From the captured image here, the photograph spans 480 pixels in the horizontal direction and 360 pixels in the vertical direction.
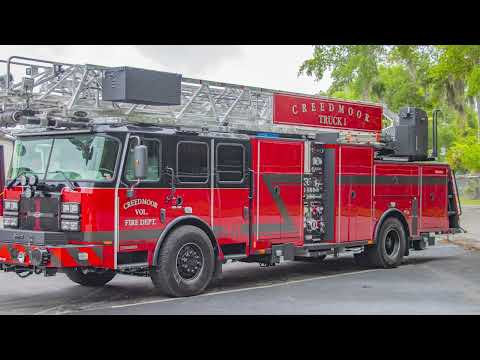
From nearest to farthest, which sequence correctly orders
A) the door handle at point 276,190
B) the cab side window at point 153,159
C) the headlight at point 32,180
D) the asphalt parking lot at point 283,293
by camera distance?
the asphalt parking lot at point 283,293
the headlight at point 32,180
the cab side window at point 153,159
the door handle at point 276,190

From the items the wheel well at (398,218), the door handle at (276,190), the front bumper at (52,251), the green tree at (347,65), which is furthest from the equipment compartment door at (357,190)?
the green tree at (347,65)

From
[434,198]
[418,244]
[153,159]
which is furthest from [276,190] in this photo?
[434,198]

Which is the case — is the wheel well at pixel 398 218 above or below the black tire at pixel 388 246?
above

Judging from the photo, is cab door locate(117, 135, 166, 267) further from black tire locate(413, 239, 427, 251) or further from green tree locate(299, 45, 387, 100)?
green tree locate(299, 45, 387, 100)

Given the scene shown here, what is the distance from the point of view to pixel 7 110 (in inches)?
383

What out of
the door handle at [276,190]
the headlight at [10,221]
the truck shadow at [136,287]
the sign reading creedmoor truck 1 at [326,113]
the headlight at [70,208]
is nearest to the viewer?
the headlight at [70,208]

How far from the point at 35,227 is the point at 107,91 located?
2.10 m

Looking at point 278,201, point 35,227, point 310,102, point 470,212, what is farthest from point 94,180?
point 470,212

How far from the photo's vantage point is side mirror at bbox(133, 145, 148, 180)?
9.66 m

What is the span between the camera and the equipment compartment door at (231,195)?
11.2 m

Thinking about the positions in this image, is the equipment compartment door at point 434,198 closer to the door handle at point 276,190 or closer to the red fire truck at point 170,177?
the red fire truck at point 170,177

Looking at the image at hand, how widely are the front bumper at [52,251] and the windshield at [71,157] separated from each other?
0.87 meters

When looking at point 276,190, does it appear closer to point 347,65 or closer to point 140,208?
point 140,208

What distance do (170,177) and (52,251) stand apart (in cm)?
201
